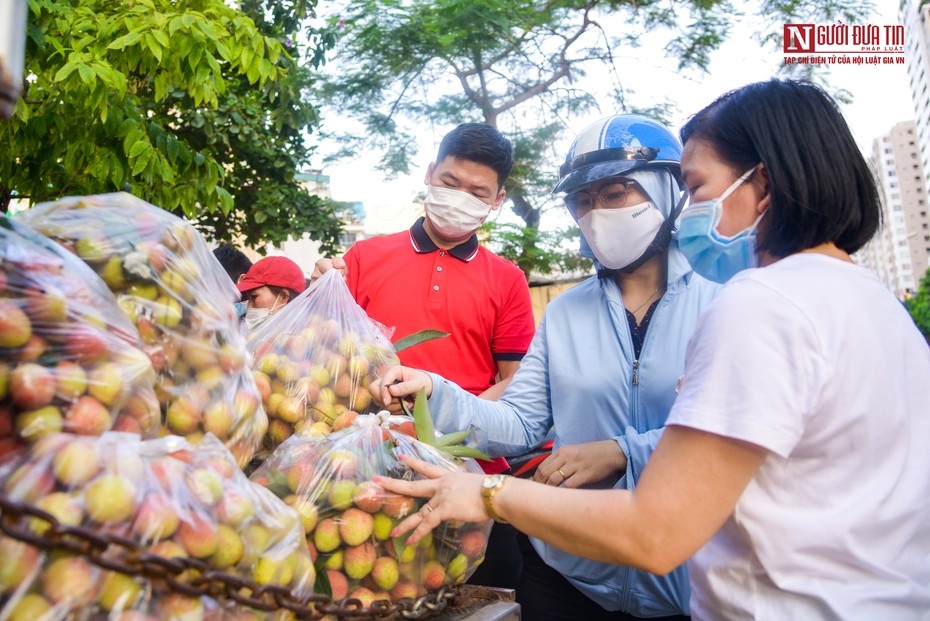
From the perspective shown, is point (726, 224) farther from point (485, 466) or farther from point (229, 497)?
point (485, 466)

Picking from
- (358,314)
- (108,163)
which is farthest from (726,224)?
(108,163)

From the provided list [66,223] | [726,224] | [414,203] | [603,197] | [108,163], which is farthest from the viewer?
[414,203]

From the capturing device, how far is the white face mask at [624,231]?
2084 millimetres

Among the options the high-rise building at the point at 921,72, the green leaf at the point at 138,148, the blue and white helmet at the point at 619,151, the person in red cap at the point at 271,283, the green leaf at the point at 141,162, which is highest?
the high-rise building at the point at 921,72

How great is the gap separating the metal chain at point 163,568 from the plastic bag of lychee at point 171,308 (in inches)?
12.7

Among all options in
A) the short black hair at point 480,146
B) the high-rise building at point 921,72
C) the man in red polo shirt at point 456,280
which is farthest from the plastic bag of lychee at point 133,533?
the high-rise building at point 921,72

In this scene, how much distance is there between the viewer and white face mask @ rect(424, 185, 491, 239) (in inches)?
117

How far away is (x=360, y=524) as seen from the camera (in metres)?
1.26

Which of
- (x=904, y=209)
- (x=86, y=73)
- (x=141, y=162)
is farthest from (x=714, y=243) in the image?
(x=904, y=209)

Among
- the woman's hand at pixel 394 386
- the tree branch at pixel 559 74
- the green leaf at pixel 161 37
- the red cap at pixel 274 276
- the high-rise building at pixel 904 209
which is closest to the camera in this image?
the woman's hand at pixel 394 386

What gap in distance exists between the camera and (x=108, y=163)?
144 inches

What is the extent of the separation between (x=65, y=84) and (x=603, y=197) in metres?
2.51

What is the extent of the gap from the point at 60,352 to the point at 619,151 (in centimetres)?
153

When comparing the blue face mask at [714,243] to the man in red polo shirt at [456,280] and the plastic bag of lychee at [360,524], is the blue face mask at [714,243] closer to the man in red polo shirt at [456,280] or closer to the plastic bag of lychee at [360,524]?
the plastic bag of lychee at [360,524]
